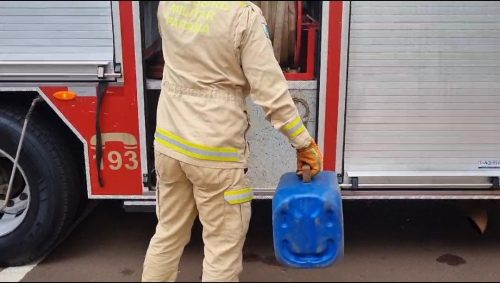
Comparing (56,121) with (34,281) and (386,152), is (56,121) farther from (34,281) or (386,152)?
(386,152)

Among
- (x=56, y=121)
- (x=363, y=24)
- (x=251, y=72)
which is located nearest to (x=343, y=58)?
(x=363, y=24)

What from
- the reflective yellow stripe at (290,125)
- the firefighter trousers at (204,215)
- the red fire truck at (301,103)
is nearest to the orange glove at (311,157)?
the reflective yellow stripe at (290,125)

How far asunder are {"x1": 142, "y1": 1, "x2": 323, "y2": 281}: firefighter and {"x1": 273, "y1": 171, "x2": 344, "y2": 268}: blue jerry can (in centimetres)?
15

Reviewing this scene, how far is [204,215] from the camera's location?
282 centimetres

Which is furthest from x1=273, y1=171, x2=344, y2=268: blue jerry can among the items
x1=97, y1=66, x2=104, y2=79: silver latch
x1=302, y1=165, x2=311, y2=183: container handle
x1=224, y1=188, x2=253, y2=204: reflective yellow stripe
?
x1=97, y1=66, x2=104, y2=79: silver latch

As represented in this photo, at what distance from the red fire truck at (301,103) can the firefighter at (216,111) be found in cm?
62

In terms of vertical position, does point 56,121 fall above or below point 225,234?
above

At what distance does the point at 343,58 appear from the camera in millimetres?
3355

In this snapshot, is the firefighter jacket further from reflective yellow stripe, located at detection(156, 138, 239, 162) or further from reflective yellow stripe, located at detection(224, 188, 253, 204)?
reflective yellow stripe, located at detection(224, 188, 253, 204)

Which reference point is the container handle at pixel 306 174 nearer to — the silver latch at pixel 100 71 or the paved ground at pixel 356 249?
the paved ground at pixel 356 249

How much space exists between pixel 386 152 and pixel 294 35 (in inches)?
32.9

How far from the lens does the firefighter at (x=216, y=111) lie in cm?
263

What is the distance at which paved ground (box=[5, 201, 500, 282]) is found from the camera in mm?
3576

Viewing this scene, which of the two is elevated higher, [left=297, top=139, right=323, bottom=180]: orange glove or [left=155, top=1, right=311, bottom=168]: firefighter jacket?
[left=155, top=1, right=311, bottom=168]: firefighter jacket
